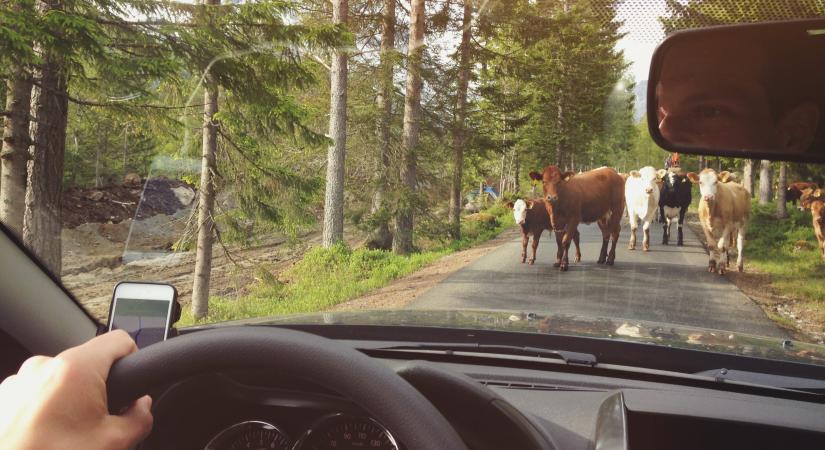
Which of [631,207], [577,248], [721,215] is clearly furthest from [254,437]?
[631,207]

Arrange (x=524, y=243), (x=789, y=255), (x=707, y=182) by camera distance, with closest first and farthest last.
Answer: (x=789, y=255), (x=707, y=182), (x=524, y=243)

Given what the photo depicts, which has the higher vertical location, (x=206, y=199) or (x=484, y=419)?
(x=206, y=199)

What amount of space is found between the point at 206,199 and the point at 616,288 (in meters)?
4.53

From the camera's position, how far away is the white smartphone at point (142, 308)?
2203mm

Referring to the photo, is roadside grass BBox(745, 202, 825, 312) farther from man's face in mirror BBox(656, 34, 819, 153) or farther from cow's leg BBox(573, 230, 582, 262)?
man's face in mirror BBox(656, 34, 819, 153)

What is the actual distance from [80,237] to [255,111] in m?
2.44

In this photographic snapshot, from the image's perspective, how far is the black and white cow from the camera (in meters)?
9.27

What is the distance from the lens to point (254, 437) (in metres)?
1.93

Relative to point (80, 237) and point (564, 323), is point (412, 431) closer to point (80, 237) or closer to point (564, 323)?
point (564, 323)

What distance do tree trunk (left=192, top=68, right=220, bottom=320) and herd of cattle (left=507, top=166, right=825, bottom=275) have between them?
13.1 ft

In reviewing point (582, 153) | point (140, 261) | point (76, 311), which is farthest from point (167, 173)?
point (582, 153)

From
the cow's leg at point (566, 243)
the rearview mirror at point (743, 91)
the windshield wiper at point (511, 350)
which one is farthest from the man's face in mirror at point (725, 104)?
the cow's leg at point (566, 243)

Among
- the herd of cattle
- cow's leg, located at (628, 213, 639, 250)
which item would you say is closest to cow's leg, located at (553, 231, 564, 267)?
the herd of cattle

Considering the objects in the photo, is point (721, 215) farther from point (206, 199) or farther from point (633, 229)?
point (206, 199)
